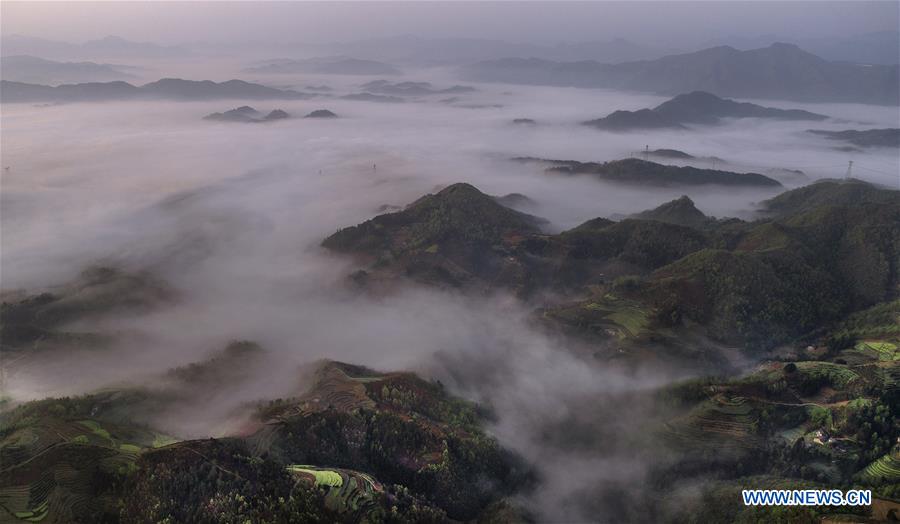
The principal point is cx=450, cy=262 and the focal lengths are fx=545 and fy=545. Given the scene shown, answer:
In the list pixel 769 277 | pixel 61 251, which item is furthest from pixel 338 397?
pixel 61 251

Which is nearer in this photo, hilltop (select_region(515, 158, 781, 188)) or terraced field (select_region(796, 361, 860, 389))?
terraced field (select_region(796, 361, 860, 389))

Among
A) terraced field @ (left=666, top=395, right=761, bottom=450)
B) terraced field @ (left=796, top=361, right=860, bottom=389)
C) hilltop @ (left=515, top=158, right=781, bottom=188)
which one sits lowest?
terraced field @ (left=666, top=395, right=761, bottom=450)

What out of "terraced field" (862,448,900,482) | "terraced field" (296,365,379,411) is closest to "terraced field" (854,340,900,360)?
"terraced field" (862,448,900,482)

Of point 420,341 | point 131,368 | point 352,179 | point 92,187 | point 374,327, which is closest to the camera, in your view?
point 131,368

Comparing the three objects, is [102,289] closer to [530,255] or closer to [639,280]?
[530,255]

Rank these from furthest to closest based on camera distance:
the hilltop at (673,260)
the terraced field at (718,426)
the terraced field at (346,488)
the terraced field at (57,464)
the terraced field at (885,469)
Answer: the hilltop at (673,260)
the terraced field at (718,426)
the terraced field at (885,469)
the terraced field at (346,488)
the terraced field at (57,464)

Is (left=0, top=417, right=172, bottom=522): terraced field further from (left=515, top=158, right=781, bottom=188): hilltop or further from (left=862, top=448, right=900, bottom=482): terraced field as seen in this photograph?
(left=515, top=158, right=781, bottom=188): hilltop

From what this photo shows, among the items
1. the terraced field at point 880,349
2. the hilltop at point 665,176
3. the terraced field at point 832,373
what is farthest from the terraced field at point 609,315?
the hilltop at point 665,176

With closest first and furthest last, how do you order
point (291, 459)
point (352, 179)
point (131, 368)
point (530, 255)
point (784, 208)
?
point (291, 459), point (131, 368), point (530, 255), point (784, 208), point (352, 179)

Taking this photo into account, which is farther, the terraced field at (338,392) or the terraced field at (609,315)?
the terraced field at (609,315)

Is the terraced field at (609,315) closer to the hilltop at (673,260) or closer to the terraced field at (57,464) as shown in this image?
the hilltop at (673,260)

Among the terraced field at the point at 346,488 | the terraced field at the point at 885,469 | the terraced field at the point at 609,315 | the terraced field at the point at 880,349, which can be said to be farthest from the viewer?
the terraced field at the point at 609,315
